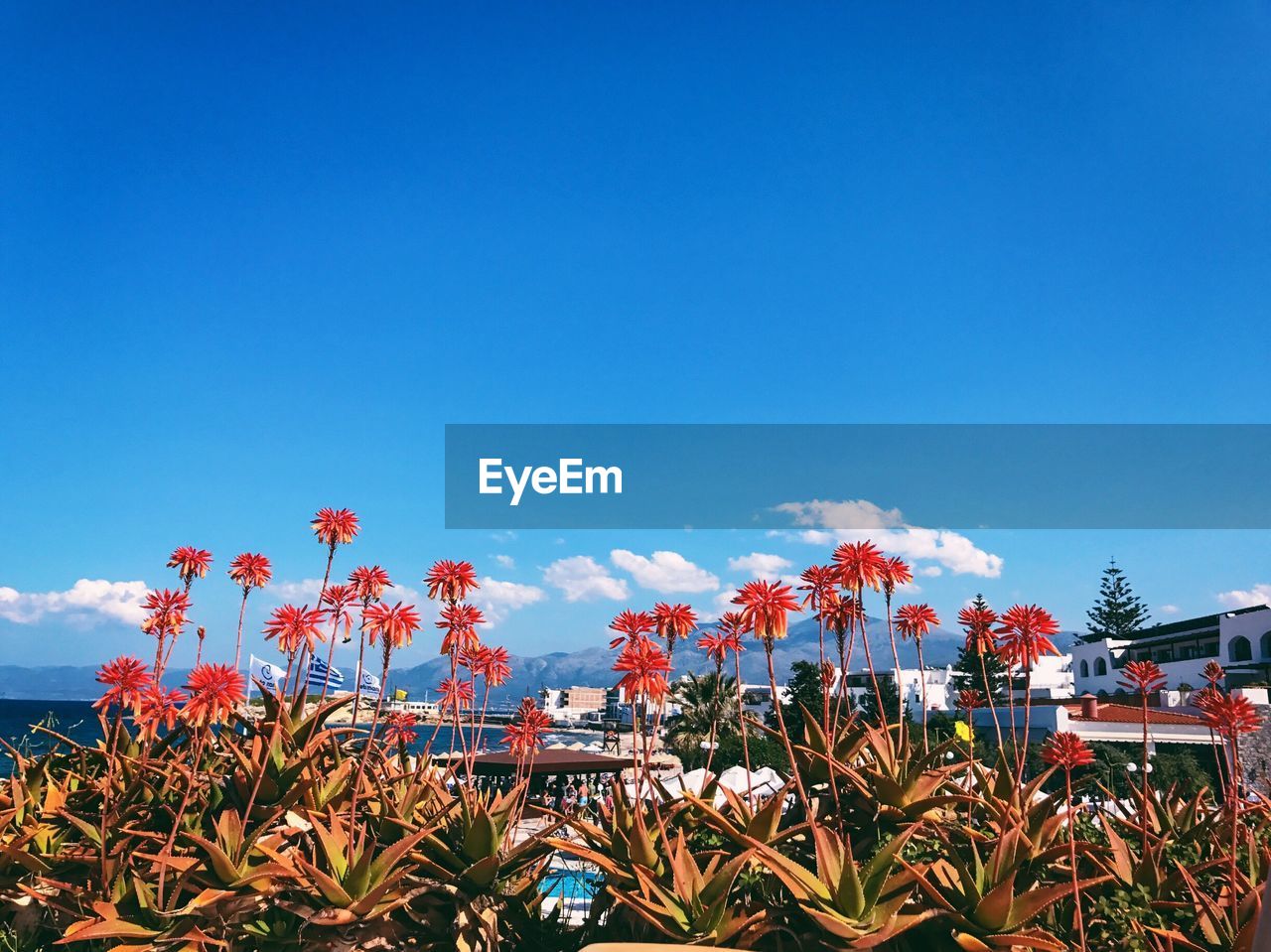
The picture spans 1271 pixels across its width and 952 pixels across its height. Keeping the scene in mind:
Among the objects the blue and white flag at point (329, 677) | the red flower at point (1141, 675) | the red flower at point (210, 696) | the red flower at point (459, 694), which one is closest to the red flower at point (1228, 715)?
the red flower at point (1141, 675)

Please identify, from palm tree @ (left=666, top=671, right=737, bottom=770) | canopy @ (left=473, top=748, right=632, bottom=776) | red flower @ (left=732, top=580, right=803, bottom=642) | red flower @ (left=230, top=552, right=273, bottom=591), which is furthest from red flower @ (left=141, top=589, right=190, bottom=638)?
palm tree @ (left=666, top=671, right=737, bottom=770)

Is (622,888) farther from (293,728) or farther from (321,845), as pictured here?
(293,728)

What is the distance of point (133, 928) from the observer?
4.77 metres

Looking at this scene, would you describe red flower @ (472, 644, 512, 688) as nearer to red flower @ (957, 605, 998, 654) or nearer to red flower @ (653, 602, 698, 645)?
red flower @ (653, 602, 698, 645)

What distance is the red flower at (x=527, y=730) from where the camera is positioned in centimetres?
683

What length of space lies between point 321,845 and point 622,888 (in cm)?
170

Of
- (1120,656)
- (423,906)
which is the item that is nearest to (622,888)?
(423,906)

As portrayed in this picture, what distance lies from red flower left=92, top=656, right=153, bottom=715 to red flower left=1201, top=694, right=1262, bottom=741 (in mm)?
7256

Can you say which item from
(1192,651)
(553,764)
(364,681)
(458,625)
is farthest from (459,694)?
(1192,651)

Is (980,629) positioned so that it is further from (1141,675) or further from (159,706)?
(159,706)

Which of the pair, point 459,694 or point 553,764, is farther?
point 553,764

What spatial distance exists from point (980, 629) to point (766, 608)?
190cm

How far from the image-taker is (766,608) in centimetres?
562

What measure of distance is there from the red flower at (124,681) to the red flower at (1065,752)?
20.9 feet
